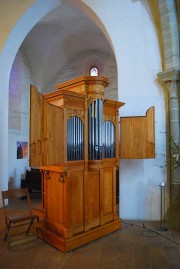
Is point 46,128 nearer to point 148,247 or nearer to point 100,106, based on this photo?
point 100,106

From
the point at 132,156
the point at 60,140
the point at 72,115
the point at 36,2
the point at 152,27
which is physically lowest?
the point at 132,156

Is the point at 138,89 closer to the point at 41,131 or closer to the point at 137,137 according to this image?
the point at 137,137

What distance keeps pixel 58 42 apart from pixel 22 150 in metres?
5.08

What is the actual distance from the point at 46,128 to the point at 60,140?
1.41 ft

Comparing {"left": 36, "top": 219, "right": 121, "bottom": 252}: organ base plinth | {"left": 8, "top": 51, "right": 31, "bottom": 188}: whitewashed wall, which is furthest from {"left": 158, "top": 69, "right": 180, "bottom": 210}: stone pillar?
{"left": 8, "top": 51, "right": 31, "bottom": 188}: whitewashed wall

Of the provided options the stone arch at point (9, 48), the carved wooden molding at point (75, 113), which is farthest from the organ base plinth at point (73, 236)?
the stone arch at point (9, 48)

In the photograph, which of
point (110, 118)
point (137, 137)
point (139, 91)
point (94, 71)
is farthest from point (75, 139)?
point (94, 71)

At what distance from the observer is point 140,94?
5.66 meters

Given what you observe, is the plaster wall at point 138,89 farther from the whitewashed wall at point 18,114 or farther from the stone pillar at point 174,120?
the whitewashed wall at point 18,114

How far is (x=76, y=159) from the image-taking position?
4324mm

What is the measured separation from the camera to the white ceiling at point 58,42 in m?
9.19

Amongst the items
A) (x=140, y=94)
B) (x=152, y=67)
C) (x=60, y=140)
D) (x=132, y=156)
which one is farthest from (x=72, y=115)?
(x=152, y=67)

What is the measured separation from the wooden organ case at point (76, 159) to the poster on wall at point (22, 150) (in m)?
5.40

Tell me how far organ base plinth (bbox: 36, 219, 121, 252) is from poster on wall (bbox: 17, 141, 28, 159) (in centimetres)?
539
